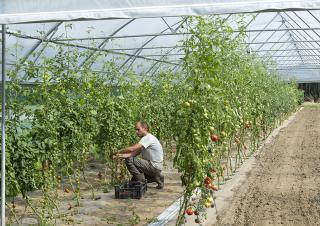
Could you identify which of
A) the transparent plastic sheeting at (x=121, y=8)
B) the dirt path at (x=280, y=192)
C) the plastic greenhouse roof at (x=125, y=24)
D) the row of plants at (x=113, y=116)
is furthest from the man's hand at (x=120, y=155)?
the transparent plastic sheeting at (x=121, y=8)

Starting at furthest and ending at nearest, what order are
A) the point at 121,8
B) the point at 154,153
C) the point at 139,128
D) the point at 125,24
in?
the point at 125,24, the point at 154,153, the point at 139,128, the point at 121,8

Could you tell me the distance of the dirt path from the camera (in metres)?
5.46

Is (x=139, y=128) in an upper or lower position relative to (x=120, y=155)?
upper

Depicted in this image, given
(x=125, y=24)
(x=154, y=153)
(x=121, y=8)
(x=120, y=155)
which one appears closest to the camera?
(x=121, y=8)

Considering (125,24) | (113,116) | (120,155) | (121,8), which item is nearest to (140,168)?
(120,155)

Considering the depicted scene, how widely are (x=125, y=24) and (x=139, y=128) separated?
3.52m

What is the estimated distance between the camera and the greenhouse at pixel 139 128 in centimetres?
414

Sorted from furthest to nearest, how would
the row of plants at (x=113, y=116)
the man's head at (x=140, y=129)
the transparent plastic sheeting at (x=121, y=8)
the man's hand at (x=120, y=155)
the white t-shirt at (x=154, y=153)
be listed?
1. the white t-shirt at (x=154, y=153)
2. the man's head at (x=140, y=129)
3. the man's hand at (x=120, y=155)
4. the row of plants at (x=113, y=116)
5. the transparent plastic sheeting at (x=121, y=8)

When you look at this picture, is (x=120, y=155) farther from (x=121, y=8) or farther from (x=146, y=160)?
(x=121, y=8)

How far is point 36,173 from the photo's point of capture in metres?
4.77

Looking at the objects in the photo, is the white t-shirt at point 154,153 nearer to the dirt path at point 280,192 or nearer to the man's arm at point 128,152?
the man's arm at point 128,152

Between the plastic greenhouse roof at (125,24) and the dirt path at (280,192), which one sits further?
the dirt path at (280,192)

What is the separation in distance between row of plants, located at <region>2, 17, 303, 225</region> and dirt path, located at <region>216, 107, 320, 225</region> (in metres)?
0.56

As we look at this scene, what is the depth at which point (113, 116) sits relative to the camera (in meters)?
6.63
